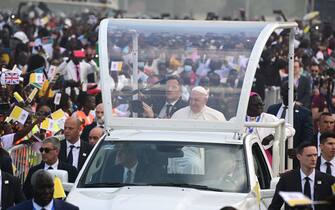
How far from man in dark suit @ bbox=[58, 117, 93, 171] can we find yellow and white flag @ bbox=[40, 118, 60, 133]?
1.00 meters

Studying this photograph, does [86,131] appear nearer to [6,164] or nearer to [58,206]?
[6,164]

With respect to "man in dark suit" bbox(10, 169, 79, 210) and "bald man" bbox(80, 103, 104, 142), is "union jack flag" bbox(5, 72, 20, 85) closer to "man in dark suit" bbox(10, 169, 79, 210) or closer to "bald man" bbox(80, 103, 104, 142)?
"bald man" bbox(80, 103, 104, 142)

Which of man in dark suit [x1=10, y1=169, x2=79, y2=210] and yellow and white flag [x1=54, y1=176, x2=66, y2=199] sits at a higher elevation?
man in dark suit [x1=10, y1=169, x2=79, y2=210]

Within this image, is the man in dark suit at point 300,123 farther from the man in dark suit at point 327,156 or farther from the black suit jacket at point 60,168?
the black suit jacket at point 60,168

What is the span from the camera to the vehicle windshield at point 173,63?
44.7 ft

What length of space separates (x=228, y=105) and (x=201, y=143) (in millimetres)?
809

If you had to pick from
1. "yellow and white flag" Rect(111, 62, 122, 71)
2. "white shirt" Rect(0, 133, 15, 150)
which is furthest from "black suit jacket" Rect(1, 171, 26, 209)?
"white shirt" Rect(0, 133, 15, 150)

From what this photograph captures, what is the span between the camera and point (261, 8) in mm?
59719

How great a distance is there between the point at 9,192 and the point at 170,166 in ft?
5.13

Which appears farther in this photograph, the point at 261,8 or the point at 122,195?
the point at 261,8

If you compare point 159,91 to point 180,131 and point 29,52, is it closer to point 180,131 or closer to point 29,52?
point 180,131

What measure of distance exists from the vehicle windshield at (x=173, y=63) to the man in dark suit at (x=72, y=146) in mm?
1483

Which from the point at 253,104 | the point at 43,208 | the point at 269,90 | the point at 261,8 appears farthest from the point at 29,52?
the point at 261,8

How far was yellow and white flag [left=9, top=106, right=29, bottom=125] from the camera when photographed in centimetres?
1638
